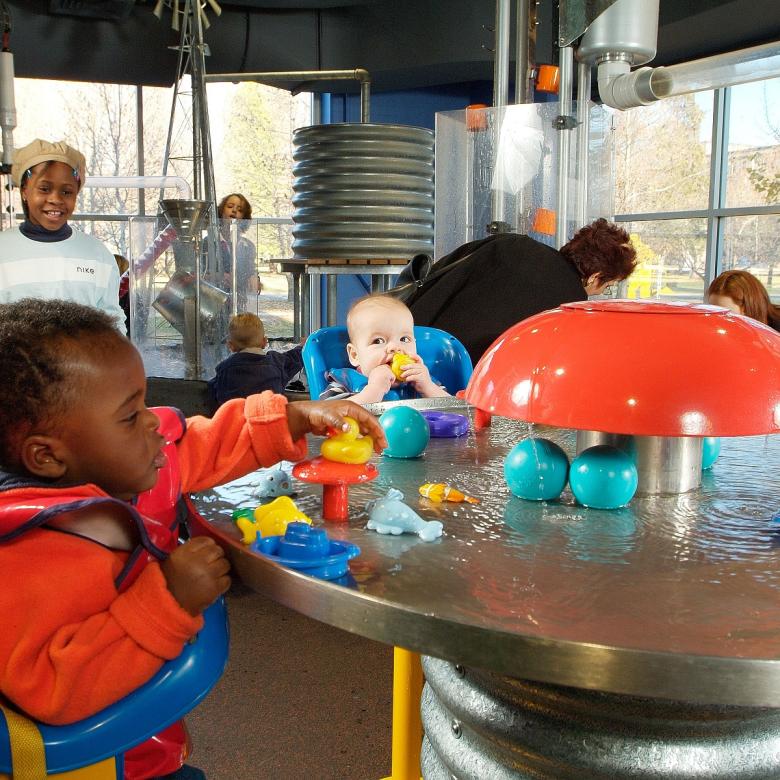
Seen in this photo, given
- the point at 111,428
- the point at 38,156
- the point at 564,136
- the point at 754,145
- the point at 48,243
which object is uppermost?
the point at 754,145

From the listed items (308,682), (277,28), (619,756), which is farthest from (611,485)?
(277,28)

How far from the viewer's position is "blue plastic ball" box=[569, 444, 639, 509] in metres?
0.98

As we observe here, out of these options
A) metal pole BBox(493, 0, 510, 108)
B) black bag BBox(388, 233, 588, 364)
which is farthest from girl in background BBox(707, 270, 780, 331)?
metal pole BBox(493, 0, 510, 108)

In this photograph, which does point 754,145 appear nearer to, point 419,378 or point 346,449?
point 419,378

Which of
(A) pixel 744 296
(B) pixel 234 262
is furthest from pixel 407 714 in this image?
(B) pixel 234 262

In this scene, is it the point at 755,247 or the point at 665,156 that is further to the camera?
the point at 665,156

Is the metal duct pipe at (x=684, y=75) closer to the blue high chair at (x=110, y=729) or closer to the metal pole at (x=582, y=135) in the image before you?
the metal pole at (x=582, y=135)

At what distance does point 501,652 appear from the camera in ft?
2.19

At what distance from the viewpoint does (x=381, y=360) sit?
1.93 meters

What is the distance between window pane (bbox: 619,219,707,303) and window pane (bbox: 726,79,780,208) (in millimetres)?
420

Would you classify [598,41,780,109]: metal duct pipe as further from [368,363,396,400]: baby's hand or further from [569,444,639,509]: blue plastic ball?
[569,444,639,509]: blue plastic ball

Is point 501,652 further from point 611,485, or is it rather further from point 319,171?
point 319,171

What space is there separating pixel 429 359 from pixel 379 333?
0.28 meters

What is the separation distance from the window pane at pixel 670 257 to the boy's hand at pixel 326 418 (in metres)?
5.88
